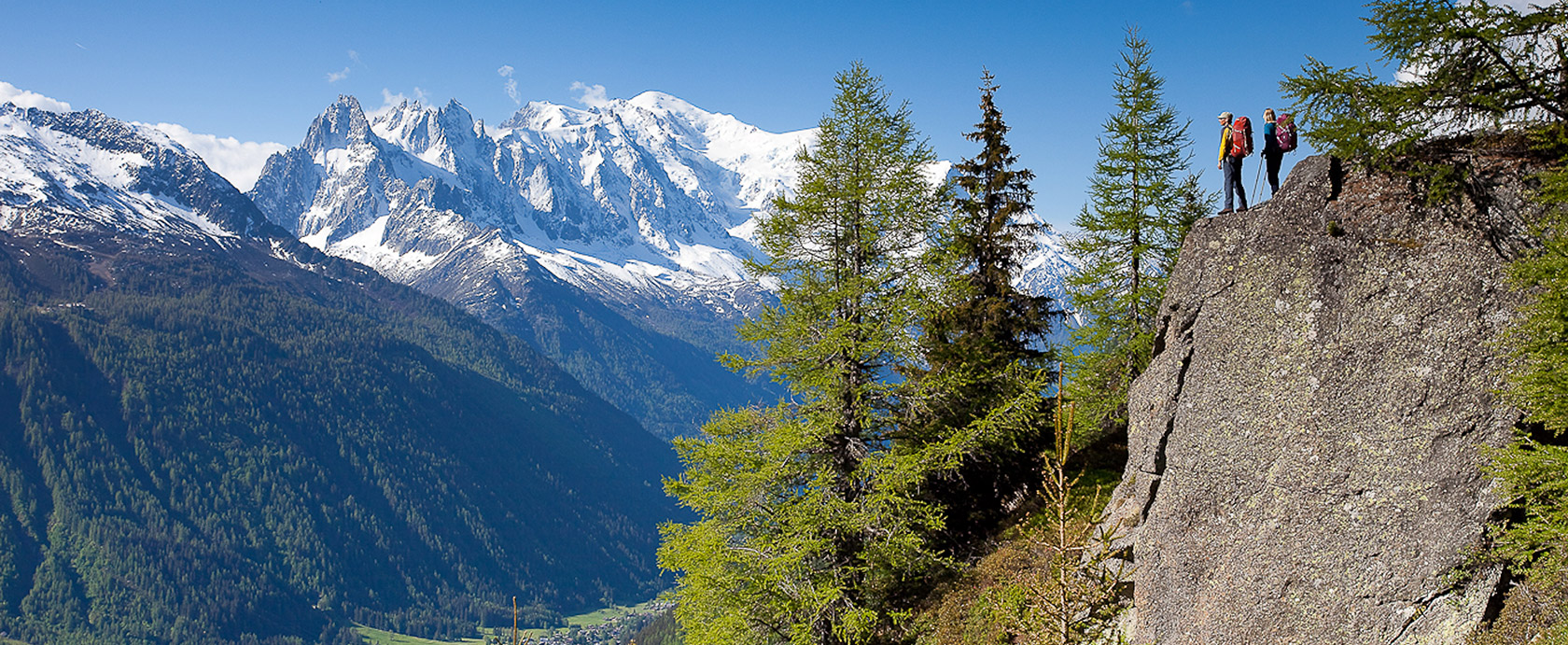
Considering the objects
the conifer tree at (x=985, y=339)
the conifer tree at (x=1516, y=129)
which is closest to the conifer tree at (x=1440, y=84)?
the conifer tree at (x=1516, y=129)

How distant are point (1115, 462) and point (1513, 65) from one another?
13263mm

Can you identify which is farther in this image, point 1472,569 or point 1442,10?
point 1442,10

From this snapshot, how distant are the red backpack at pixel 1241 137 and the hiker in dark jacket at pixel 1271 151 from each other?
0.28 metres

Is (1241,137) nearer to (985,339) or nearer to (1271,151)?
(1271,151)

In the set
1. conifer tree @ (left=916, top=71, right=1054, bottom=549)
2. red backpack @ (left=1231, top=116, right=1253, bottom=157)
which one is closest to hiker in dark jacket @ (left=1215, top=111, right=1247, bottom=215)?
red backpack @ (left=1231, top=116, right=1253, bottom=157)

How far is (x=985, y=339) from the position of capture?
2220cm

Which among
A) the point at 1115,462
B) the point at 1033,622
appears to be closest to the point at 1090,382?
the point at 1115,462

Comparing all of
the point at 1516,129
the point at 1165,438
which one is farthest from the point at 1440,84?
the point at 1165,438

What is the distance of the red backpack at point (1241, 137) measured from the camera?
14891 mm

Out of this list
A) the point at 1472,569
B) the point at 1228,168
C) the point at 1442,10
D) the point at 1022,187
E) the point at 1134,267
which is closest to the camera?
the point at 1472,569

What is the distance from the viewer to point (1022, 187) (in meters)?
24.5

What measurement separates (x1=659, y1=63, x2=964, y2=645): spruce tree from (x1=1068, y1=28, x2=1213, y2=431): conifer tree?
5.65 meters

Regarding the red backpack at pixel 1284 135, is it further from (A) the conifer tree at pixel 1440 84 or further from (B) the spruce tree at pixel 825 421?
(B) the spruce tree at pixel 825 421

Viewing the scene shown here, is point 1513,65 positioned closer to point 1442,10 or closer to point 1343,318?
point 1442,10
